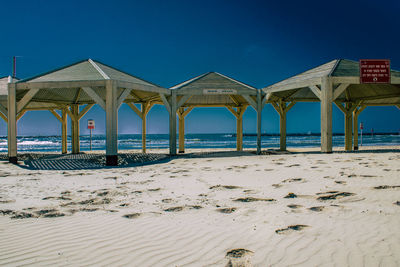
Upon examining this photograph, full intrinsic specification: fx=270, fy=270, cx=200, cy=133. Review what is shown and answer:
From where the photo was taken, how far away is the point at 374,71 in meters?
12.0

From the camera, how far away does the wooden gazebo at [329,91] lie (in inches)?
455

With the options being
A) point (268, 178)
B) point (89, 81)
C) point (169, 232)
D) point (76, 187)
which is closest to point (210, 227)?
point (169, 232)

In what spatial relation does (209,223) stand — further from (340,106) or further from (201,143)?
(201,143)

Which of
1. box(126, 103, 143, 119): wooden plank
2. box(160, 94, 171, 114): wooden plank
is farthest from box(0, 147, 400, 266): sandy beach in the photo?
box(126, 103, 143, 119): wooden plank

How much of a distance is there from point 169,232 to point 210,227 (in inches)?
20.4

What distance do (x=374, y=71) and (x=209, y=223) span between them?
1200 centimetres

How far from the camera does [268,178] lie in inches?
264

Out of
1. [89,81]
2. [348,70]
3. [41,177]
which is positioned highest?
[348,70]

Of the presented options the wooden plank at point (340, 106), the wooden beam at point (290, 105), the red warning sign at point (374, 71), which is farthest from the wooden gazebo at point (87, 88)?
the wooden plank at point (340, 106)

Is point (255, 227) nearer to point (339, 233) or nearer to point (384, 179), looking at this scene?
point (339, 233)

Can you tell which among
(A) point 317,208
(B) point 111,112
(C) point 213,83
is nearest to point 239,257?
(A) point 317,208

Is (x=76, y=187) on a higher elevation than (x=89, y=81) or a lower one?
lower

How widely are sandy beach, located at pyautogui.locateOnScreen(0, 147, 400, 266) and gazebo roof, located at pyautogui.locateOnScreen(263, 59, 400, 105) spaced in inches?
265

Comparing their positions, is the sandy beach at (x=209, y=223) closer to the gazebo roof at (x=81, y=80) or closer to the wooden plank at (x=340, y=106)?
the gazebo roof at (x=81, y=80)
